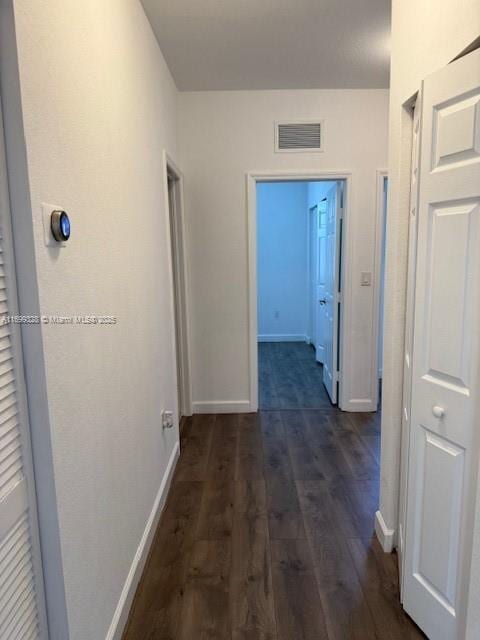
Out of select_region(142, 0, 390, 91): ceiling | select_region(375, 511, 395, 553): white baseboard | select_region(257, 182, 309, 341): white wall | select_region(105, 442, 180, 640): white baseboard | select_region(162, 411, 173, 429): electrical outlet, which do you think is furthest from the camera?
select_region(257, 182, 309, 341): white wall

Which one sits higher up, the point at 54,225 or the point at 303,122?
the point at 303,122

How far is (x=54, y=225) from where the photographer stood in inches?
43.0

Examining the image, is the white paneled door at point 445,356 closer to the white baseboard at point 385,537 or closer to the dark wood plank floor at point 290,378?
the white baseboard at point 385,537

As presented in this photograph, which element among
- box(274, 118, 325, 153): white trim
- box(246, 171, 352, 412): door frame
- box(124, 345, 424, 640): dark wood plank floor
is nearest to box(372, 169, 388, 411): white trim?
box(246, 171, 352, 412): door frame

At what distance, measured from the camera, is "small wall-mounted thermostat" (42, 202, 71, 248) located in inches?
42.0

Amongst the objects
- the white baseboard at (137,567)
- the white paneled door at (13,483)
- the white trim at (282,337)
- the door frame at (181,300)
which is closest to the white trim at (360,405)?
the door frame at (181,300)

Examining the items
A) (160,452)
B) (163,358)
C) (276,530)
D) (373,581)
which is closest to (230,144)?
(163,358)

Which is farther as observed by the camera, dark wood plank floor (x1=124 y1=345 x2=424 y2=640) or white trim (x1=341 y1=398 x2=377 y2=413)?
white trim (x1=341 y1=398 x2=377 y2=413)

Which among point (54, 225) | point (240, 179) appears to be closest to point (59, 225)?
point (54, 225)

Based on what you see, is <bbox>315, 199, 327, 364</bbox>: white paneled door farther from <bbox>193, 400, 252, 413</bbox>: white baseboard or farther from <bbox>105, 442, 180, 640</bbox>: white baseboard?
<bbox>105, 442, 180, 640</bbox>: white baseboard

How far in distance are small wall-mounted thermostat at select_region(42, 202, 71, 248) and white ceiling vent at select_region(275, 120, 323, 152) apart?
2764 millimetres

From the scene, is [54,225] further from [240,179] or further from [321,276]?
[321,276]

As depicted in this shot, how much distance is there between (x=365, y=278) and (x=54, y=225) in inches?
119

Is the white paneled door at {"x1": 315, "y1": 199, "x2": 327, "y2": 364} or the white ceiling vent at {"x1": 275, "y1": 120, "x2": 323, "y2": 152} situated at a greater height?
the white ceiling vent at {"x1": 275, "y1": 120, "x2": 323, "y2": 152}
